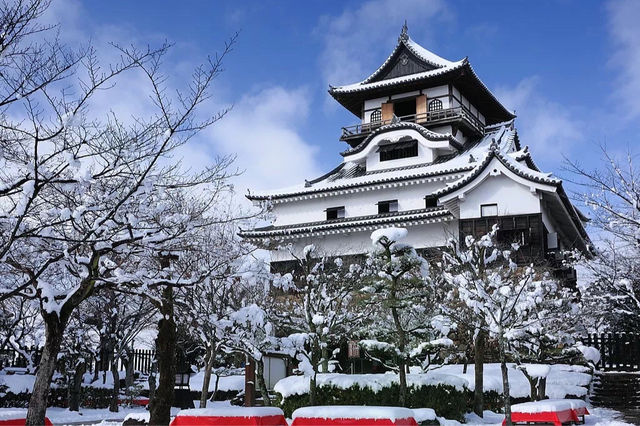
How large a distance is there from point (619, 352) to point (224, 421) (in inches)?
800

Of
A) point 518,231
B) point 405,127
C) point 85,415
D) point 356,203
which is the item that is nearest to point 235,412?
point 85,415

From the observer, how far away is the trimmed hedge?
17.4 m

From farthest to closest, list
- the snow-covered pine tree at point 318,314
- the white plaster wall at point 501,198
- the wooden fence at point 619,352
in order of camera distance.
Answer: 1. the white plaster wall at point 501,198
2. the wooden fence at point 619,352
3. the snow-covered pine tree at point 318,314

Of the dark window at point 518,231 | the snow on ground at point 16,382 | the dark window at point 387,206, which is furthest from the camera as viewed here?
the dark window at point 387,206

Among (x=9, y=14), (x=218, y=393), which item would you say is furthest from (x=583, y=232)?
(x=9, y=14)

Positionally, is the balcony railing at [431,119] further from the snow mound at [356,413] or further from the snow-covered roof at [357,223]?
the snow mound at [356,413]

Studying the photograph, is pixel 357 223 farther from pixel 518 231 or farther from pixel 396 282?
pixel 396 282

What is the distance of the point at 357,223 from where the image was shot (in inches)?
1359

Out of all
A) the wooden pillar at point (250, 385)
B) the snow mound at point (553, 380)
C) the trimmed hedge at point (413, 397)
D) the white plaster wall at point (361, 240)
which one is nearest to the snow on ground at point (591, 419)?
the trimmed hedge at point (413, 397)

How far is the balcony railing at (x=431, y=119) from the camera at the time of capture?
127 ft

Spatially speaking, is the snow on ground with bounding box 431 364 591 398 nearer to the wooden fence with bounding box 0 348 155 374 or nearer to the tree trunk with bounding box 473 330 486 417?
the tree trunk with bounding box 473 330 486 417

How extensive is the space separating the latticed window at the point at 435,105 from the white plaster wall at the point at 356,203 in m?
6.81

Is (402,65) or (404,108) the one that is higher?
(402,65)

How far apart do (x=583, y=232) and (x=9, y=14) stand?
120ft
